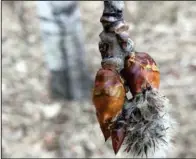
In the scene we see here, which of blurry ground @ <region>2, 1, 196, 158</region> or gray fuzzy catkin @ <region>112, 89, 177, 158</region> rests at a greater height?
gray fuzzy catkin @ <region>112, 89, 177, 158</region>

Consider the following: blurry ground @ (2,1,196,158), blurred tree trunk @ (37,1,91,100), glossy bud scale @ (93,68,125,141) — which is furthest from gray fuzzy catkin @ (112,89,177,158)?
blurred tree trunk @ (37,1,91,100)

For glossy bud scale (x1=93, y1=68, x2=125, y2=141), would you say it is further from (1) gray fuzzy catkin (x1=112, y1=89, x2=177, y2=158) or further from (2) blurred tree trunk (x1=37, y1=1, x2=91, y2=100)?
(2) blurred tree trunk (x1=37, y1=1, x2=91, y2=100)

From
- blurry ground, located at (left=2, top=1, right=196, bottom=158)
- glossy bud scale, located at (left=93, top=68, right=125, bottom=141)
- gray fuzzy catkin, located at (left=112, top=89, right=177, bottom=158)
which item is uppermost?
glossy bud scale, located at (left=93, top=68, right=125, bottom=141)

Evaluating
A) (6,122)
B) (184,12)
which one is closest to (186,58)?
(184,12)

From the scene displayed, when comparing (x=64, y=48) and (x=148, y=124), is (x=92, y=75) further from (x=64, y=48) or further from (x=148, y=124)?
(x=148, y=124)

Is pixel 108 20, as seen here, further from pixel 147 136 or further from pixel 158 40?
pixel 158 40

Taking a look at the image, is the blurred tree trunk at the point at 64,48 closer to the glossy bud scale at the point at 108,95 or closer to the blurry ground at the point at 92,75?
the blurry ground at the point at 92,75

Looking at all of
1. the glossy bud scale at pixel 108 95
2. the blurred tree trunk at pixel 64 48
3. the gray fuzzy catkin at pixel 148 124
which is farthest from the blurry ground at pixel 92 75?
the glossy bud scale at pixel 108 95

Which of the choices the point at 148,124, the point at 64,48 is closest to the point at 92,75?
the point at 64,48
